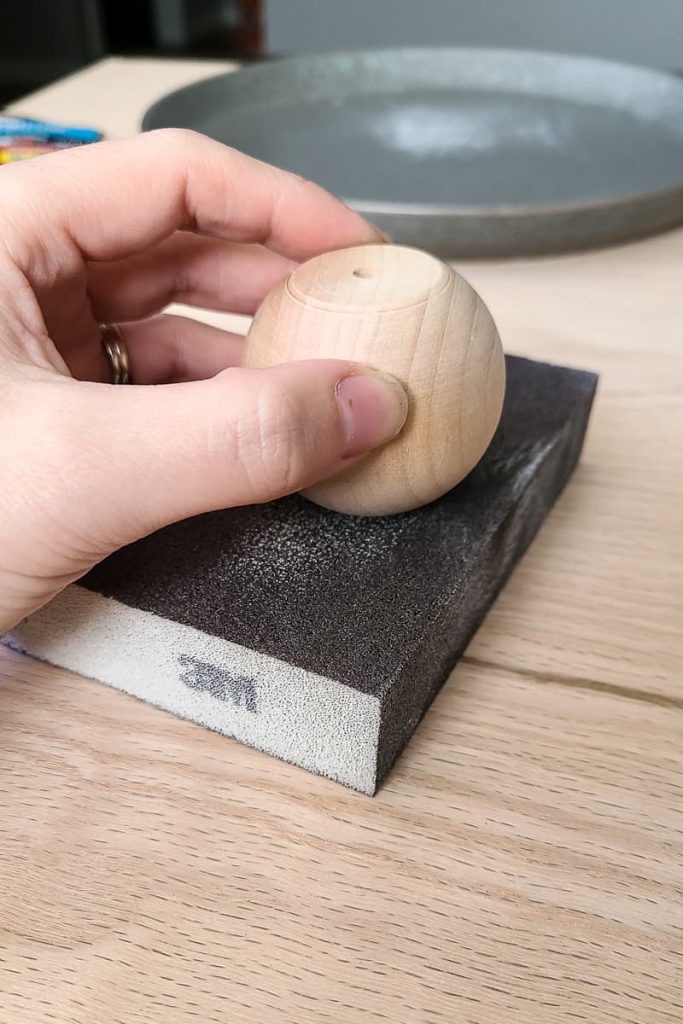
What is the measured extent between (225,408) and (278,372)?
0.02m

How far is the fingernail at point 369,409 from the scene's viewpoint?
0.33 meters

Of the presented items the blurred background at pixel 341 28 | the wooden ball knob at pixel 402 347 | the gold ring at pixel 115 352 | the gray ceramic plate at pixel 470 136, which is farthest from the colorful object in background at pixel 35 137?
the blurred background at pixel 341 28

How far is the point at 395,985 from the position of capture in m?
0.29

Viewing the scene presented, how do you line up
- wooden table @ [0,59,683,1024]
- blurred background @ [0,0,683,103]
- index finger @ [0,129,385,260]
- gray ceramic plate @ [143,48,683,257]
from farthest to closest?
blurred background @ [0,0,683,103] < gray ceramic plate @ [143,48,683,257] < index finger @ [0,129,385,260] < wooden table @ [0,59,683,1024]

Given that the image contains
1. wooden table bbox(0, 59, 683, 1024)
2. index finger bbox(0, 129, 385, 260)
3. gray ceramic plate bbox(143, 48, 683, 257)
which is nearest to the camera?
wooden table bbox(0, 59, 683, 1024)

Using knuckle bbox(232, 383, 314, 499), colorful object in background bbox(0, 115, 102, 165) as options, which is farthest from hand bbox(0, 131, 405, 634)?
colorful object in background bbox(0, 115, 102, 165)

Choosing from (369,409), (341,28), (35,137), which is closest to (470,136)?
(35,137)

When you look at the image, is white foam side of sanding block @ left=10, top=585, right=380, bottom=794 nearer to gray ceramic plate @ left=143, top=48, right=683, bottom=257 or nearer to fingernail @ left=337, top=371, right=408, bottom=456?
fingernail @ left=337, top=371, right=408, bottom=456

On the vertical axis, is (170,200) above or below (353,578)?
above

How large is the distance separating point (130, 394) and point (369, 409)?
0.09m

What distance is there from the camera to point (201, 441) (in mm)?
306

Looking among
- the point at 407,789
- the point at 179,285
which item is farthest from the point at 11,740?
the point at 179,285

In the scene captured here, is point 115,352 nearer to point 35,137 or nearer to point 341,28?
point 35,137

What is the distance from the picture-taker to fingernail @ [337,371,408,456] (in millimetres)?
332
